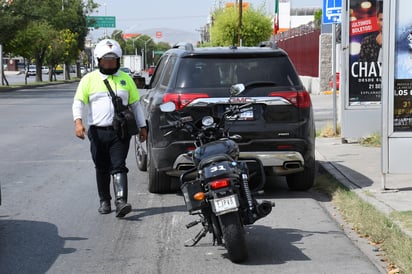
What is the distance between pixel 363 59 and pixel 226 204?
27.6 ft

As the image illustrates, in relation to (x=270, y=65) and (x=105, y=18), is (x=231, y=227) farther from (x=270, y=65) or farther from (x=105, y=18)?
(x=105, y=18)

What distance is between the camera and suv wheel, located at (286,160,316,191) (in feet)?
31.6

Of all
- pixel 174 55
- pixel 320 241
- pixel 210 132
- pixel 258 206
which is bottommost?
pixel 320 241

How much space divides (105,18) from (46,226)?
3273 inches

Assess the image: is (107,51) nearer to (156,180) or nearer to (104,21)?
(156,180)

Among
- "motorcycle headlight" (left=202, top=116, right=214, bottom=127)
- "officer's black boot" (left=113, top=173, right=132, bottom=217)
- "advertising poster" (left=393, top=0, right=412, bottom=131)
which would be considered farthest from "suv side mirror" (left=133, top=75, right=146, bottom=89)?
"motorcycle headlight" (left=202, top=116, right=214, bottom=127)

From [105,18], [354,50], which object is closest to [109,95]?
[354,50]

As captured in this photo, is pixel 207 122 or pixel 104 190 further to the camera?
pixel 104 190

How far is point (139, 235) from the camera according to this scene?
7.53 m

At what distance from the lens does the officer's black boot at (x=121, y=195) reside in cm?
814

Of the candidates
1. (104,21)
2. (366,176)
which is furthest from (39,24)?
(366,176)

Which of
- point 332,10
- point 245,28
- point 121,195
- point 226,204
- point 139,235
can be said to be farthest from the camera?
point 245,28

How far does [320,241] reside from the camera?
722 centimetres

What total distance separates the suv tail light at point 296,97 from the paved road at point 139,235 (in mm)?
1146
